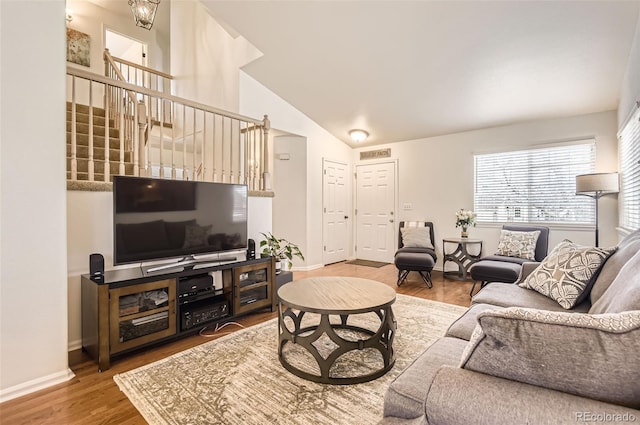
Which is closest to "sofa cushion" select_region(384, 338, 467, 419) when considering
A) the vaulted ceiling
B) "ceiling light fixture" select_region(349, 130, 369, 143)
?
the vaulted ceiling

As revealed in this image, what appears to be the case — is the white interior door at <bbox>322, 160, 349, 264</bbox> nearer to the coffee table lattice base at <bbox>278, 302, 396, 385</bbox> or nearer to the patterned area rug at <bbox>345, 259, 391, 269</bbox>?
the patterned area rug at <bbox>345, 259, 391, 269</bbox>

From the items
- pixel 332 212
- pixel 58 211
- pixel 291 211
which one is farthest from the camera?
pixel 332 212

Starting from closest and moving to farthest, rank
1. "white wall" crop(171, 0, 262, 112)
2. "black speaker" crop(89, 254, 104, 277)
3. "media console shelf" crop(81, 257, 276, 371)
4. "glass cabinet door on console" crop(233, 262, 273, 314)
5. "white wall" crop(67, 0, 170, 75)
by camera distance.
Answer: "media console shelf" crop(81, 257, 276, 371) → "black speaker" crop(89, 254, 104, 277) → "glass cabinet door on console" crop(233, 262, 273, 314) → "white wall" crop(171, 0, 262, 112) → "white wall" crop(67, 0, 170, 75)

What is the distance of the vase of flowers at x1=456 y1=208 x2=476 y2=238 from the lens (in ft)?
15.7

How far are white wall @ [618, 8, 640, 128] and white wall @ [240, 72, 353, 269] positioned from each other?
4.00 metres

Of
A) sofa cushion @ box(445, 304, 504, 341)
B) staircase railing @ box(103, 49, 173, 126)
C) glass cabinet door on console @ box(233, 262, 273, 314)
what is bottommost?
glass cabinet door on console @ box(233, 262, 273, 314)

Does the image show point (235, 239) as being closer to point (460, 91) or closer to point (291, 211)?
point (291, 211)

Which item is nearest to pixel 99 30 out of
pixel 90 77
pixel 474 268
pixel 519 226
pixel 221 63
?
pixel 221 63

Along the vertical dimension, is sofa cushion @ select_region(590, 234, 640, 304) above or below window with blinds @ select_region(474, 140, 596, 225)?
below

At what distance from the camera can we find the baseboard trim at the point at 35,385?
1.87 m

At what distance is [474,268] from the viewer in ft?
12.1

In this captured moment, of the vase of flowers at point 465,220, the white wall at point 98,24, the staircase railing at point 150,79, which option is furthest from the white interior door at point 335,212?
the white wall at point 98,24

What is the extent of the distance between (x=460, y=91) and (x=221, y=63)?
140 inches

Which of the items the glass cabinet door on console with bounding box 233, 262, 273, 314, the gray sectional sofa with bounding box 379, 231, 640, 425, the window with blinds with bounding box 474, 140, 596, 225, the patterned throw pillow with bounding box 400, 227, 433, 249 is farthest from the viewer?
the patterned throw pillow with bounding box 400, 227, 433, 249
